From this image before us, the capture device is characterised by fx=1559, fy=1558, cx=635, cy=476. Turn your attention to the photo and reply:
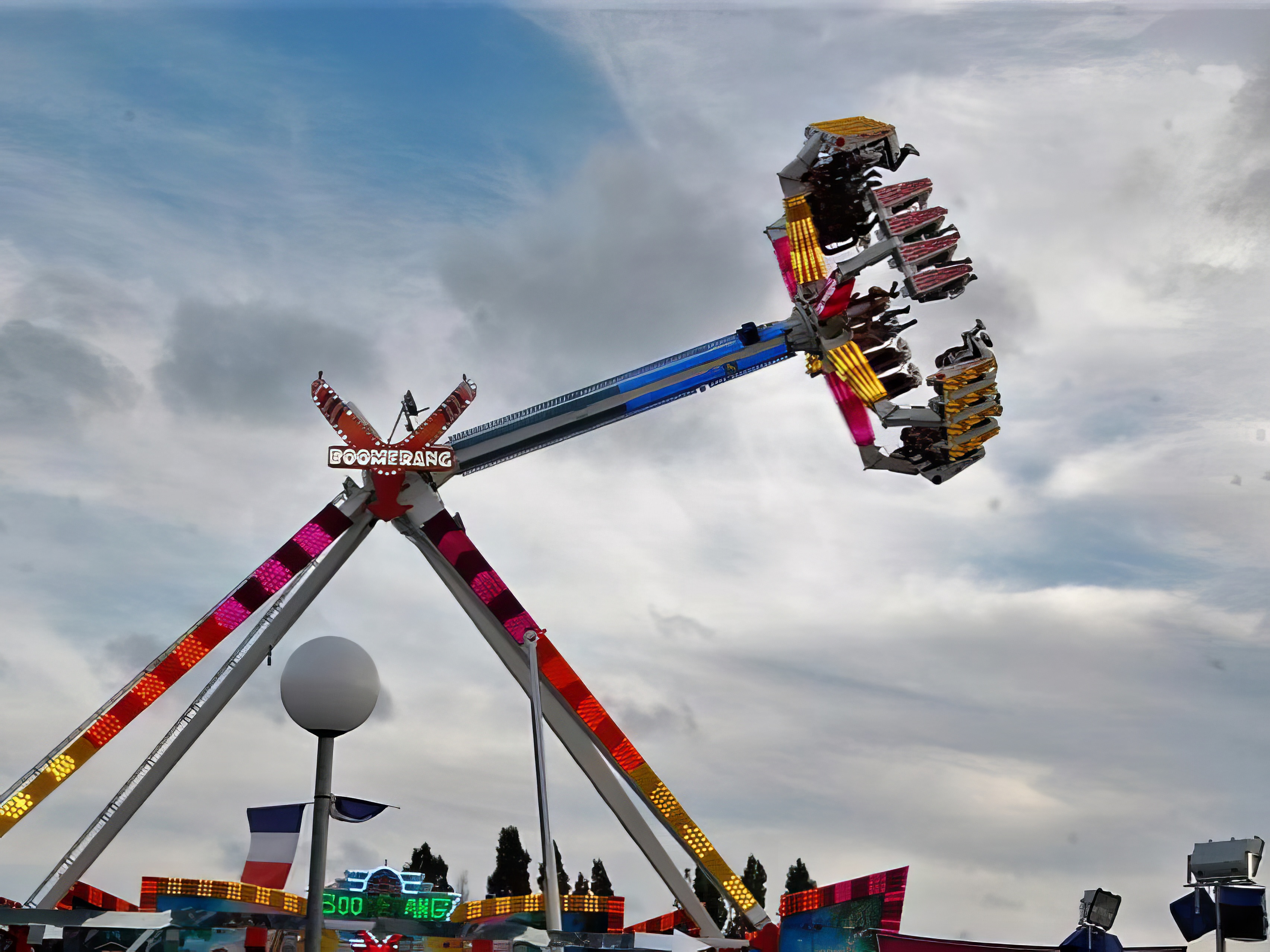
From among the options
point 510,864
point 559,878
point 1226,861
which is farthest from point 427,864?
point 1226,861

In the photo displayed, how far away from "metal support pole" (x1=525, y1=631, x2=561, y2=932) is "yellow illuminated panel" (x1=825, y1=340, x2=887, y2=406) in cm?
693

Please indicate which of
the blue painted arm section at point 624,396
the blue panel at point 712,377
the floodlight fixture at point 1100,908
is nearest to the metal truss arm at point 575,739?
the blue painted arm section at point 624,396

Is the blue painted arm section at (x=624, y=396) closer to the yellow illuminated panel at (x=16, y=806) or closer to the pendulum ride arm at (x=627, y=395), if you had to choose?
the pendulum ride arm at (x=627, y=395)

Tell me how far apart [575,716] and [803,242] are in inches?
355

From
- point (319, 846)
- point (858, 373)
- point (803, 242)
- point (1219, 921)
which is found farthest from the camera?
point (803, 242)

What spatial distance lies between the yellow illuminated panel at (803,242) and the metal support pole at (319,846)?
52.9ft

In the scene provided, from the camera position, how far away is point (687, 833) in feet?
87.4

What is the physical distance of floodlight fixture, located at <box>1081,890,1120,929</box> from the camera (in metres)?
15.6

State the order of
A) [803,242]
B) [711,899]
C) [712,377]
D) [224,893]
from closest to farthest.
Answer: [224,893] < [803,242] < [712,377] < [711,899]

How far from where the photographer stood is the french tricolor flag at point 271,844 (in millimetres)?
23172

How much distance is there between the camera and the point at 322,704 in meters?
12.3

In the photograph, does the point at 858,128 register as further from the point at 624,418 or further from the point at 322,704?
the point at 322,704

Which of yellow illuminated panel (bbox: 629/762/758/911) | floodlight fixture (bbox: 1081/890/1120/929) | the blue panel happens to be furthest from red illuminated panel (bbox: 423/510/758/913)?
floodlight fixture (bbox: 1081/890/1120/929)

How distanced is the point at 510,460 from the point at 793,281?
236 inches
